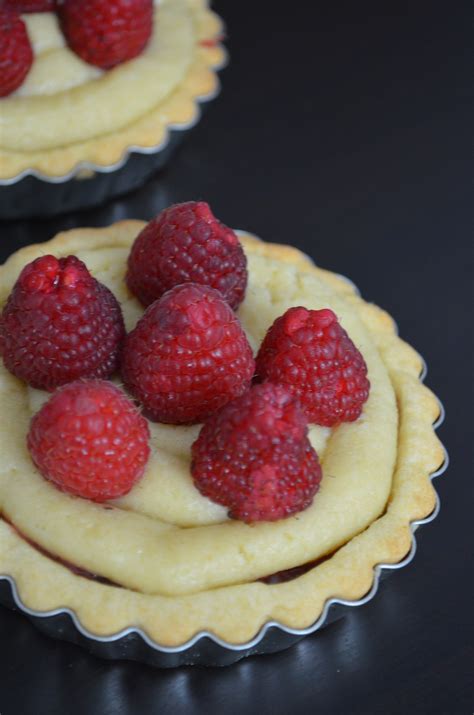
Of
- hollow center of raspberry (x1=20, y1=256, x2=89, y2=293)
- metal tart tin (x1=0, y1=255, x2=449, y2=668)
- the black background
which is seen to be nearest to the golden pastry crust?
the black background

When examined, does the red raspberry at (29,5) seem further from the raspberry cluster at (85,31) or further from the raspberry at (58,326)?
the raspberry at (58,326)

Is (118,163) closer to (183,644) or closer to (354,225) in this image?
(354,225)

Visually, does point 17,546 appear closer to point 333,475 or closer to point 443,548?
point 333,475

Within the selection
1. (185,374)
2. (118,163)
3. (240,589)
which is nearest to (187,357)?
(185,374)

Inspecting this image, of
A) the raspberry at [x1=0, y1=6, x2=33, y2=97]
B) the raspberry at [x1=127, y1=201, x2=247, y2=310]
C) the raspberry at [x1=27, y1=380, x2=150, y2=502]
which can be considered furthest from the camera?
Result: the raspberry at [x1=0, y1=6, x2=33, y2=97]

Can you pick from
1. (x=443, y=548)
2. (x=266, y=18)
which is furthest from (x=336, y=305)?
(x=266, y=18)

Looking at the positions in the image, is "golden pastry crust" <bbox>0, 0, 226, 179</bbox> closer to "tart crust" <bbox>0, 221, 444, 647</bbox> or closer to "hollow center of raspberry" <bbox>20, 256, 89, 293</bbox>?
"hollow center of raspberry" <bbox>20, 256, 89, 293</bbox>

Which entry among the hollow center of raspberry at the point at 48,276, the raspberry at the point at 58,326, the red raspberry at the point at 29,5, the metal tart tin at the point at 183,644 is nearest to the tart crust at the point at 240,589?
the metal tart tin at the point at 183,644
